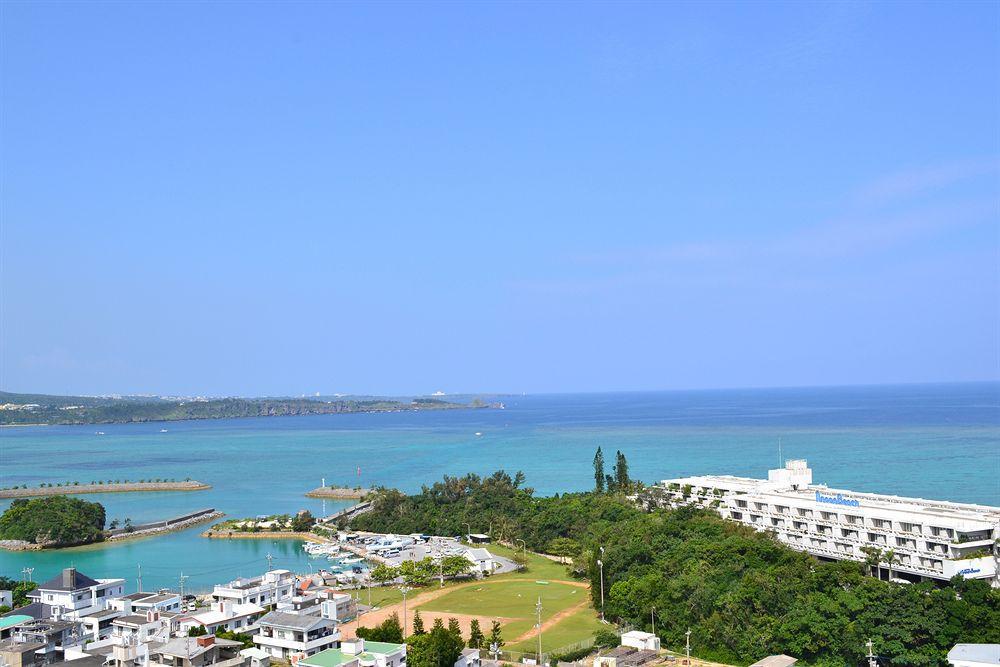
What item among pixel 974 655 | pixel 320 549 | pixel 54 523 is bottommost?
pixel 320 549

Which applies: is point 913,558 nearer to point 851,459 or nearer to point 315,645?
point 315,645

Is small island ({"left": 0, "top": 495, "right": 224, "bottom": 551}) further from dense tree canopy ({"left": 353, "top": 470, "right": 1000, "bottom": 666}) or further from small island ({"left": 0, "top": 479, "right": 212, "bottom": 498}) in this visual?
dense tree canopy ({"left": 353, "top": 470, "right": 1000, "bottom": 666})

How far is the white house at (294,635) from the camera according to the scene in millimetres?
21859

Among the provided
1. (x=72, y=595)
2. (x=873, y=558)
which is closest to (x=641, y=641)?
(x=873, y=558)

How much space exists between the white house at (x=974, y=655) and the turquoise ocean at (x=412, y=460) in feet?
95.4

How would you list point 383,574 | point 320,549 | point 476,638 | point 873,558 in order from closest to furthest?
point 476,638 < point 873,558 < point 383,574 < point 320,549

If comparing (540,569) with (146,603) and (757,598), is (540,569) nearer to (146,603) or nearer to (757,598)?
(757,598)

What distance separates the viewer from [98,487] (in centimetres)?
6706

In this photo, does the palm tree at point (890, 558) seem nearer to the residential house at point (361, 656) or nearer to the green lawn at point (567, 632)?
the green lawn at point (567, 632)

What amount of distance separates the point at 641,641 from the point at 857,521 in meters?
12.4

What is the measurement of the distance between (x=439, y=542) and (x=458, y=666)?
21.7 meters

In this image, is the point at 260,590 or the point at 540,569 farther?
the point at 540,569

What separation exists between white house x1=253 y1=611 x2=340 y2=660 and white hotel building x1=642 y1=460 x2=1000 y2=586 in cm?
1934

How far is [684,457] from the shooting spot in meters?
76.1
